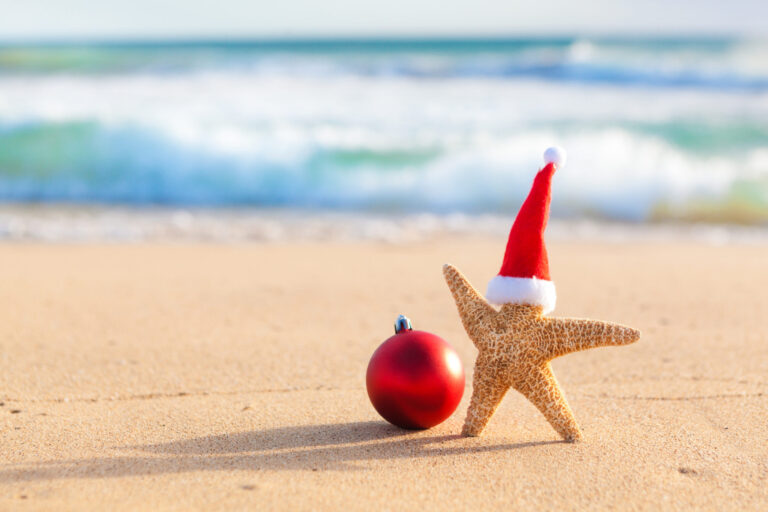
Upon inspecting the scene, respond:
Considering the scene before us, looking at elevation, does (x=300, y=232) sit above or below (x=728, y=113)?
below

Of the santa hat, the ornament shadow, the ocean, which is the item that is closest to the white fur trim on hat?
the santa hat

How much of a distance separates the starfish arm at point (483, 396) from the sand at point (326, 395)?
0.06m

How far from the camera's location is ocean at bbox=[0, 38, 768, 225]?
400 inches

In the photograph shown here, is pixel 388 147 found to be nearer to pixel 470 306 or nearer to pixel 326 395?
pixel 326 395

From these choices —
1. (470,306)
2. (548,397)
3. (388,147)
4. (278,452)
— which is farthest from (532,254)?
(388,147)

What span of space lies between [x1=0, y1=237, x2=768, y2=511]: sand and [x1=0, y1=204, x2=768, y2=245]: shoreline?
162cm

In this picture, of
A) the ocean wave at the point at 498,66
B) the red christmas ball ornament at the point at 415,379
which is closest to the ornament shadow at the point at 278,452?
the red christmas ball ornament at the point at 415,379

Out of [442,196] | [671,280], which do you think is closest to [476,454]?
[671,280]

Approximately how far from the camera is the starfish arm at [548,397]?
114 inches

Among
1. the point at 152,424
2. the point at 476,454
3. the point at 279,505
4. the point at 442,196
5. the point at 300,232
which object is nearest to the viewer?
the point at 279,505

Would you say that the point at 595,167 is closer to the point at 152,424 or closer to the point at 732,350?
the point at 732,350

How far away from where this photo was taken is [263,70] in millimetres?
23609

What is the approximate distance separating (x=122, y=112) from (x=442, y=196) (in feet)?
22.1

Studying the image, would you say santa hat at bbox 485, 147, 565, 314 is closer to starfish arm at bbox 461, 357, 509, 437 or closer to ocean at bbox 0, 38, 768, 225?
starfish arm at bbox 461, 357, 509, 437
